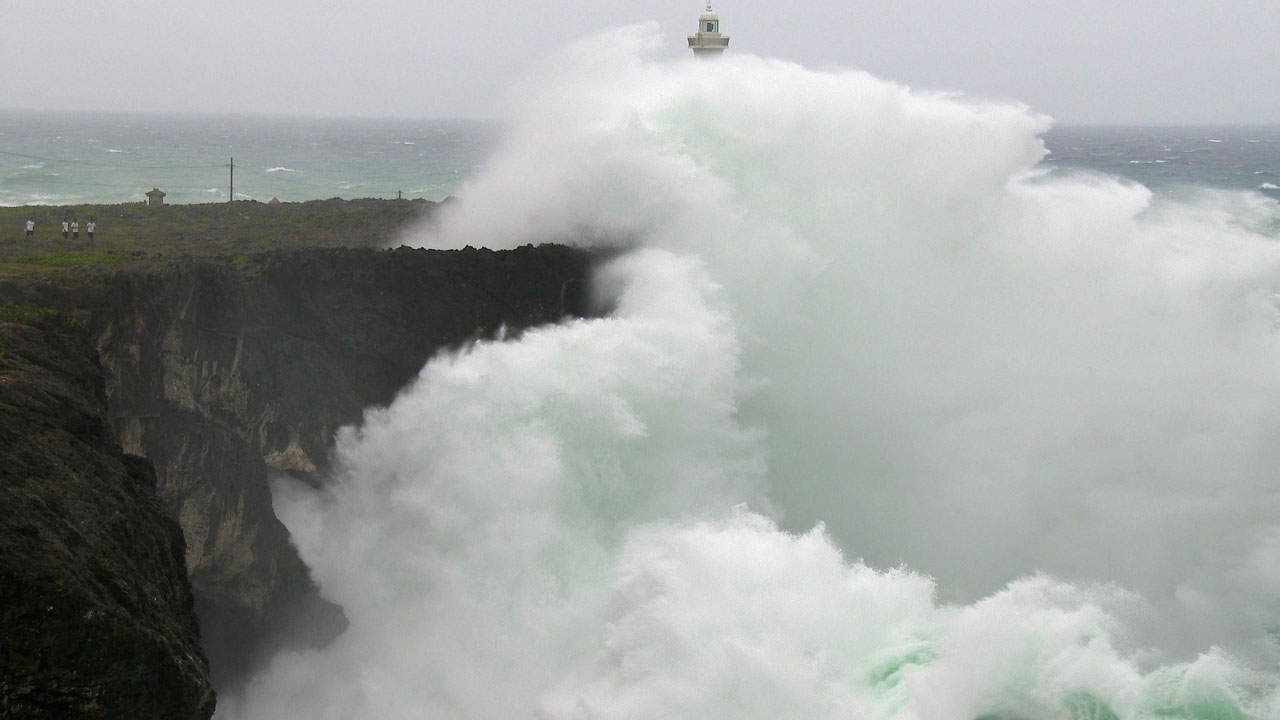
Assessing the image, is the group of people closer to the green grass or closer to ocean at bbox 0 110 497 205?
the green grass

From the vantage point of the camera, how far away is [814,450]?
1831 cm

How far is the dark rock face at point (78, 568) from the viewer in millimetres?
7617

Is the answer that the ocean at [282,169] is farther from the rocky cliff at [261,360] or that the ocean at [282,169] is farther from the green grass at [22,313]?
the green grass at [22,313]

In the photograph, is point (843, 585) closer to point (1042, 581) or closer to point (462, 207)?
point (1042, 581)

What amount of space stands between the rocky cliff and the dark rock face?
3.07 metres

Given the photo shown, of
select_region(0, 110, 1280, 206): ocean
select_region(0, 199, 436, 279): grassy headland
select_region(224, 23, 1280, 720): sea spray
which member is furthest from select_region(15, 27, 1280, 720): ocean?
select_region(0, 110, 1280, 206): ocean

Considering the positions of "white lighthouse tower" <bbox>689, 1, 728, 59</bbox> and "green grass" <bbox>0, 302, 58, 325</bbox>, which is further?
"white lighthouse tower" <bbox>689, 1, 728, 59</bbox>

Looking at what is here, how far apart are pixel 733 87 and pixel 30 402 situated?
1543 cm

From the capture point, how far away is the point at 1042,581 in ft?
45.0

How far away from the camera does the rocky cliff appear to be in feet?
47.7

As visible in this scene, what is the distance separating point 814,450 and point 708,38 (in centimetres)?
1762

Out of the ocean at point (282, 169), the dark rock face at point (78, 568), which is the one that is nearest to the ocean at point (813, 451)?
the dark rock face at point (78, 568)

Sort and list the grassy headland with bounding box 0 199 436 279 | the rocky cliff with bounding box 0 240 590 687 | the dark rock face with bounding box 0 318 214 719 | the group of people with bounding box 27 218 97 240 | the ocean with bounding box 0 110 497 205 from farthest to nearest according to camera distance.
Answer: the ocean with bounding box 0 110 497 205 < the group of people with bounding box 27 218 97 240 < the grassy headland with bounding box 0 199 436 279 < the rocky cliff with bounding box 0 240 590 687 < the dark rock face with bounding box 0 318 214 719

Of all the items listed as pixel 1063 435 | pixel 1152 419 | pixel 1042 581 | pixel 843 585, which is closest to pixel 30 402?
pixel 843 585
